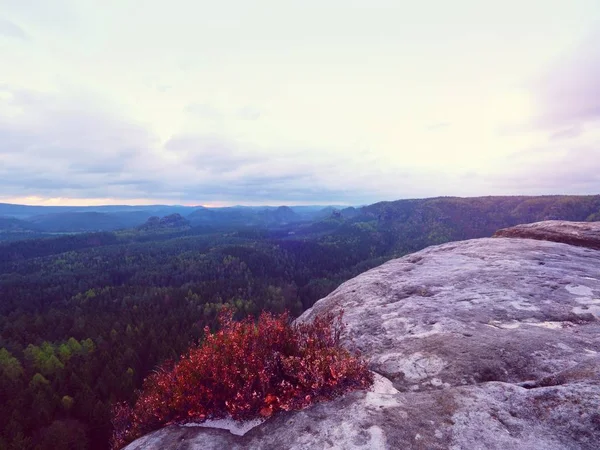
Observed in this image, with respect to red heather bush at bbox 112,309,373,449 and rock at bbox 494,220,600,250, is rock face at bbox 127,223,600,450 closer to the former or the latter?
red heather bush at bbox 112,309,373,449

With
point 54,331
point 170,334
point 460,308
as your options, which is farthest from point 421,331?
point 54,331

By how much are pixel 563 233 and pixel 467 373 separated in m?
16.1

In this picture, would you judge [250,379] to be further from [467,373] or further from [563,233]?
[563,233]

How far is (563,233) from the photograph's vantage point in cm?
1780

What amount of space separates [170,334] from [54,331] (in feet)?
167

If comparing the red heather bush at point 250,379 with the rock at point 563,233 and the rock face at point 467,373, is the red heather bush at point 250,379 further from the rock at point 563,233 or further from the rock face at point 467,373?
the rock at point 563,233

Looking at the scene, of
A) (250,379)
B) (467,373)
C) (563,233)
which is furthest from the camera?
(563,233)

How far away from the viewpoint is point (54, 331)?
114750 mm

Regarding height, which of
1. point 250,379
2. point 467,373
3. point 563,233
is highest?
point 563,233

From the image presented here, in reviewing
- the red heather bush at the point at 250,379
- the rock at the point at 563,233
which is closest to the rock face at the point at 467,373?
the red heather bush at the point at 250,379

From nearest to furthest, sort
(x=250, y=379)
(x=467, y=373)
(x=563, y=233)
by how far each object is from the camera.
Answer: (x=250, y=379)
(x=467, y=373)
(x=563, y=233)

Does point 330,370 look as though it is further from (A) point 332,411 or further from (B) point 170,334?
(B) point 170,334

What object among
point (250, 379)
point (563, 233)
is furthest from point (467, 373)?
point (563, 233)

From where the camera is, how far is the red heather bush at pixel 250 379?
6328 millimetres
